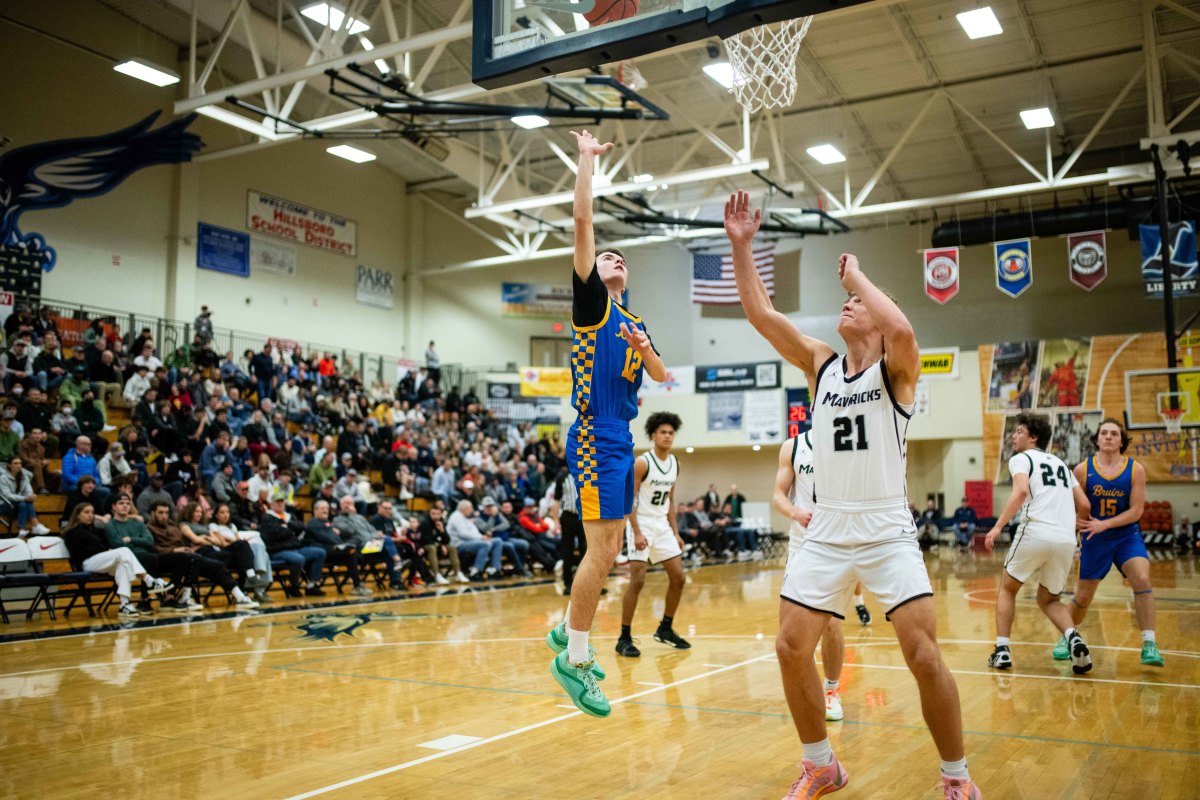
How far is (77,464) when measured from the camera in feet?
42.3

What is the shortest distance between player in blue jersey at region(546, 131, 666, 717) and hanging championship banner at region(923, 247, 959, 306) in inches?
716

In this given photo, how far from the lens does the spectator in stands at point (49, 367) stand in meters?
15.0

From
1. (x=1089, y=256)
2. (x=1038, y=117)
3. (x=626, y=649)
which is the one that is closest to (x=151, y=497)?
(x=626, y=649)

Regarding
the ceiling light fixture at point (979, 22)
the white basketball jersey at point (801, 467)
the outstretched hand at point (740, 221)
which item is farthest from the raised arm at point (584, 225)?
the ceiling light fixture at point (979, 22)

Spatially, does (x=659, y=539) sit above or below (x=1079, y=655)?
above

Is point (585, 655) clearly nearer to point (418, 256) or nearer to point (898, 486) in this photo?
point (898, 486)

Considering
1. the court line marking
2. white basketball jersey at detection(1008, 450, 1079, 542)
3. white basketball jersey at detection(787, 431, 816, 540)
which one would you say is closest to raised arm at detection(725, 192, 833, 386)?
the court line marking

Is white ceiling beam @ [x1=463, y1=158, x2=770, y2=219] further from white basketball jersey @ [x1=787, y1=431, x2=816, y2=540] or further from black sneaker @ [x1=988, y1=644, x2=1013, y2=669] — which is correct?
black sneaker @ [x1=988, y1=644, x2=1013, y2=669]

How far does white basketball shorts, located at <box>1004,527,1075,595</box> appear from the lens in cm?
686

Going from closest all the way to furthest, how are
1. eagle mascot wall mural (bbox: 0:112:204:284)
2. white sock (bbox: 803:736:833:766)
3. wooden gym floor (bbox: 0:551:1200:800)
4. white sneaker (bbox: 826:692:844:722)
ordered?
white sock (bbox: 803:736:833:766) < wooden gym floor (bbox: 0:551:1200:800) < white sneaker (bbox: 826:692:844:722) < eagle mascot wall mural (bbox: 0:112:204:284)

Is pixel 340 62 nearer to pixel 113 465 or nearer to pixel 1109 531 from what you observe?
pixel 113 465

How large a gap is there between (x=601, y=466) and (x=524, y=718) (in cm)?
188

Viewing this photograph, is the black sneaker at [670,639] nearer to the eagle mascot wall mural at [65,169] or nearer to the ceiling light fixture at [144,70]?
the ceiling light fixture at [144,70]

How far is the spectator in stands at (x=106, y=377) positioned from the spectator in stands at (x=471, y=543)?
246 inches
